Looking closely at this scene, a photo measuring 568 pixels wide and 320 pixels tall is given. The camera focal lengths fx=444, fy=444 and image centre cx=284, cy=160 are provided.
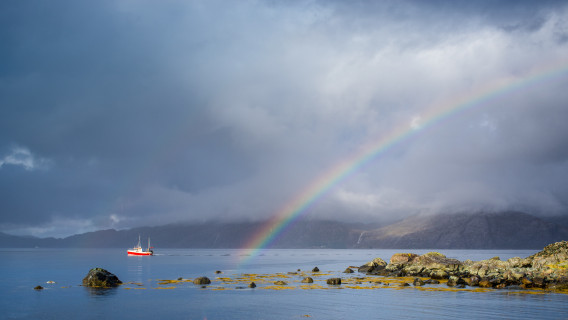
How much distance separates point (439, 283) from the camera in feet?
258

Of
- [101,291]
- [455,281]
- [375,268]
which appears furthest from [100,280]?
[375,268]

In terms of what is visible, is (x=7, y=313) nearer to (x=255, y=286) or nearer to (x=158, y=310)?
(x=158, y=310)

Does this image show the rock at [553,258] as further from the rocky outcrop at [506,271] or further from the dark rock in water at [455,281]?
the dark rock in water at [455,281]

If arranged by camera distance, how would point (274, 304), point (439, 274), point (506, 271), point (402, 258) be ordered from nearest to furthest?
point (274, 304) < point (506, 271) < point (439, 274) < point (402, 258)

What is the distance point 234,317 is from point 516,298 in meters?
37.0

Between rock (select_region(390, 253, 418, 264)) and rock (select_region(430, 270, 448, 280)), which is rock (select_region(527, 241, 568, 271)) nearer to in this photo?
rock (select_region(430, 270, 448, 280))

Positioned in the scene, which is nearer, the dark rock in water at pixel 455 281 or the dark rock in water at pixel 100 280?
the dark rock in water at pixel 455 281

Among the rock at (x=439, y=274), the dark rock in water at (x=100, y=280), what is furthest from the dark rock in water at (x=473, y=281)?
the dark rock in water at (x=100, y=280)

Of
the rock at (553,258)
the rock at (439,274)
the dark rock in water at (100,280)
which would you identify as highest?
the rock at (553,258)

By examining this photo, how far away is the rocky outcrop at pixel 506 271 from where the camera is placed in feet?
225

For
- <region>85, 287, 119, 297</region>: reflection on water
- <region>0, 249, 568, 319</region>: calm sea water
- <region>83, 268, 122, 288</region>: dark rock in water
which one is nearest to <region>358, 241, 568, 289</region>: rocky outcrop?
<region>0, 249, 568, 319</region>: calm sea water

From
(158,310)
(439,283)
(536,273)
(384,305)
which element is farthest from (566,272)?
(158,310)

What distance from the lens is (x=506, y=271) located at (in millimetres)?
75875

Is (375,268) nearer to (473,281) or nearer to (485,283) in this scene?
(473,281)
